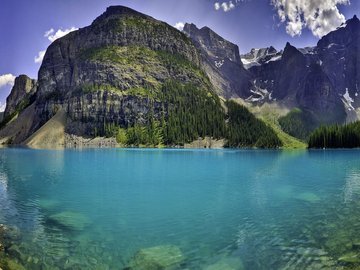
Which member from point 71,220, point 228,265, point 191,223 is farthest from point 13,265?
point 191,223

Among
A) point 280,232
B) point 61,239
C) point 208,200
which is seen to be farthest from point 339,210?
point 61,239

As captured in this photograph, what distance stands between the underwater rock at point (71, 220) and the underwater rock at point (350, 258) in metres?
Answer: 21.1

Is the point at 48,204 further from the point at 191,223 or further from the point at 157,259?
the point at 157,259

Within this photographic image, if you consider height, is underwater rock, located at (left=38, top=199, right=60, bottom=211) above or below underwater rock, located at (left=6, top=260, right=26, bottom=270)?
above

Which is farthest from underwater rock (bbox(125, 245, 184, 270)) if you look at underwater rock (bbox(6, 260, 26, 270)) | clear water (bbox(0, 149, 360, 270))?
underwater rock (bbox(6, 260, 26, 270))

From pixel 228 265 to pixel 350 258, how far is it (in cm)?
830

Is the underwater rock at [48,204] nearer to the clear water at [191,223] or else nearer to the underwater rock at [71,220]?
the clear water at [191,223]


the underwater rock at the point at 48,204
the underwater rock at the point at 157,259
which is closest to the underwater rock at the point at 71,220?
the underwater rock at the point at 48,204

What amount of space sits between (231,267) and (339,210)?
21.1 m

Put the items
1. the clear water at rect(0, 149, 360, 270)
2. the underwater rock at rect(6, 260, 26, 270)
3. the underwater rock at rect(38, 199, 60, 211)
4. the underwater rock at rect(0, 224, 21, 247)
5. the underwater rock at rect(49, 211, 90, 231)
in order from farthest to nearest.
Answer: the underwater rock at rect(38, 199, 60, 211), the underwater rock at rect(49, 211, 90, 231), the underwater rock at rect(0, 224, 21, 247), the clear water at rect(0, 149, 360, 270), the underwater rock at rect(6, 260, 26, 270)

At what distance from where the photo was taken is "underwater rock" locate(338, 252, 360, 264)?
72.7ft

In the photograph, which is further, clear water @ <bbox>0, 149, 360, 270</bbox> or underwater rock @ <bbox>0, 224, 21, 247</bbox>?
underwater rock @ <bbox>0, 224, 21, 247</bbox>

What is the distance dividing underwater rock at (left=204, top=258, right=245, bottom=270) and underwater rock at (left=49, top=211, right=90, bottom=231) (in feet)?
45.4

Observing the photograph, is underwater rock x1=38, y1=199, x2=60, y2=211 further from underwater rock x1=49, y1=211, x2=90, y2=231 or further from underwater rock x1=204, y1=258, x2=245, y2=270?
underwater rock x1=204, y1=258, x2=245, y2=270
